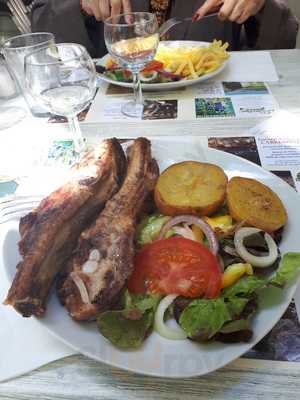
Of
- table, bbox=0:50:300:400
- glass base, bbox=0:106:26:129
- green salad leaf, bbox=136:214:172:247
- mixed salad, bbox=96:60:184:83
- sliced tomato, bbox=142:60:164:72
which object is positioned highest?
sliced tomato, bbox=142:60:164:72

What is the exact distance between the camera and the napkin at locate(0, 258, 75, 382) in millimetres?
500

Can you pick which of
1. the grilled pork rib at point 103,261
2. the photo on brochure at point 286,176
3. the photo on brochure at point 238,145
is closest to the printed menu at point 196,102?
the photo on brochure at point 238,145

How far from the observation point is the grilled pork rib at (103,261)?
0.51 metres

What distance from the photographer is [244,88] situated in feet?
3.90

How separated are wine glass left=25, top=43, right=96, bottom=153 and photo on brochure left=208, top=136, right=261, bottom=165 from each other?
0.35 m

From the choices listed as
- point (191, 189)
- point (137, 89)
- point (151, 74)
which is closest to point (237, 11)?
point (151, 74)

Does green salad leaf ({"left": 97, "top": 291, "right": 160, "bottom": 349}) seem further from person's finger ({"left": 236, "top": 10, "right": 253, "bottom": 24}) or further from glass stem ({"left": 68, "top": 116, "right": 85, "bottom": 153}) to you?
person's finger ({"left": 236, "top": 10, "right": 253, "bottom": 24})

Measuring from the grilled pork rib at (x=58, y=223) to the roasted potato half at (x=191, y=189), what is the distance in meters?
0.10

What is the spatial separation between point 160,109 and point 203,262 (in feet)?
2.32

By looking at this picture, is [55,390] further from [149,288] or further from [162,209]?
[162,209]

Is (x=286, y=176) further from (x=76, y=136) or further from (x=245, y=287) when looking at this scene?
(x=76, y=136)

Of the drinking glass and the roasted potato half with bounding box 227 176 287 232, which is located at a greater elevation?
the drinking glass

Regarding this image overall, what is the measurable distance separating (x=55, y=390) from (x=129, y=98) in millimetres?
935

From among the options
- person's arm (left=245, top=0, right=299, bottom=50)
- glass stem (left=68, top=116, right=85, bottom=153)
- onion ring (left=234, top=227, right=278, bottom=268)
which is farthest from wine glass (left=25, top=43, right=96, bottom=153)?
person's arm (left=245, top=0, right=299, bottom=50)
